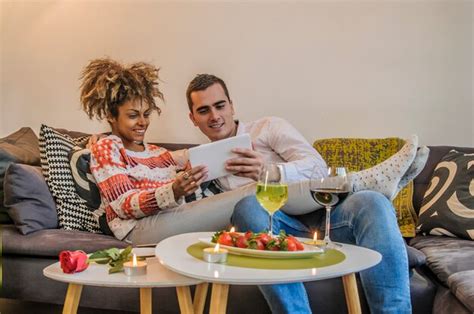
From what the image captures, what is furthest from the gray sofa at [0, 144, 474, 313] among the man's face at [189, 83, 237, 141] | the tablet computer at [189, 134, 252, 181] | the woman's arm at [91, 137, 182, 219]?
the man's face at [189, 83, 237, 141]

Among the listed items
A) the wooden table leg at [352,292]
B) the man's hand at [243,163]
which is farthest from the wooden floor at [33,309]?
the wooden table leg at [352,292]


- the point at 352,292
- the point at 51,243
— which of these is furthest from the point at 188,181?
the point at 352,292

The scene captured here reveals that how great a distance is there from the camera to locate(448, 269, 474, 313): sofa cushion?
114 cm

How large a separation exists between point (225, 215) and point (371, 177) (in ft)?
1.50

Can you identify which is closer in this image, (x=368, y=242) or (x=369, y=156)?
(x=368, y=242)

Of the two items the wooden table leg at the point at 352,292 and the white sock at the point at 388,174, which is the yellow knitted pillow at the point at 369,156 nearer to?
the white sock at the point at 388,174

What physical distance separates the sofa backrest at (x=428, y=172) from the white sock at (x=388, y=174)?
0.60 meters

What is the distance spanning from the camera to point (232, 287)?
1.40m

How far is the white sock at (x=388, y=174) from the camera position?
1.36 m

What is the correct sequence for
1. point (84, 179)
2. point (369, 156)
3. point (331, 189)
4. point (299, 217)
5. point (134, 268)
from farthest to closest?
1. point (369, 156)
2. point (84, 179)
3. point (299, 217)
4. point (331, 189)
5. point (134, 268)

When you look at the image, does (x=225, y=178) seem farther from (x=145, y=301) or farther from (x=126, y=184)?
(x=145, y=301)

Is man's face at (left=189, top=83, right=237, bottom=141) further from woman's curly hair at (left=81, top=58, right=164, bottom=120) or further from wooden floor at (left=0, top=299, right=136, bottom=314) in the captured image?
wooden floor at (left=0, top=299, right=136, bottom=314)

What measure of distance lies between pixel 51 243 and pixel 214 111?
76 centimetres

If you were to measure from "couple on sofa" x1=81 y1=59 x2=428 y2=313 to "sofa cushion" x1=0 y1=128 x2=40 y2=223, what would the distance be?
0.32 metres
